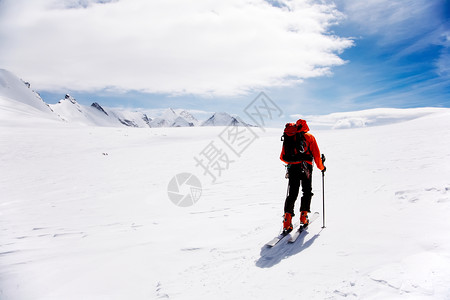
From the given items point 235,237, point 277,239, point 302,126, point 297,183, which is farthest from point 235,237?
point 302,126

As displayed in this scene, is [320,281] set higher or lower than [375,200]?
lower

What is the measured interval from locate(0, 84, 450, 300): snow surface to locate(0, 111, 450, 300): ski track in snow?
2 centimetres

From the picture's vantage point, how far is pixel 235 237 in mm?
5527

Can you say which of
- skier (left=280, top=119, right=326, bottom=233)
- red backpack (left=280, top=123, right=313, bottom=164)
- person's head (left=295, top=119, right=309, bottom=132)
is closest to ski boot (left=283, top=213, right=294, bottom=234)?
skier (left=280, top=119, right=326, bottom=233)

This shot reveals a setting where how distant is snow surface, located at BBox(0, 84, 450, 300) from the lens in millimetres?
3420

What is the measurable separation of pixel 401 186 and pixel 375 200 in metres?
1.24

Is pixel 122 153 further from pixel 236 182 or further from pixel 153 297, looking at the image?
pixel 153 297

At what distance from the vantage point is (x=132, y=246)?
18.6ft

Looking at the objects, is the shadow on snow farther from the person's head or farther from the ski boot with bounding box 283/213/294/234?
the person's head

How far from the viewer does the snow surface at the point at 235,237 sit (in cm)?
342

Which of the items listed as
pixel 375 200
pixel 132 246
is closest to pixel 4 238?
pixel 132 246

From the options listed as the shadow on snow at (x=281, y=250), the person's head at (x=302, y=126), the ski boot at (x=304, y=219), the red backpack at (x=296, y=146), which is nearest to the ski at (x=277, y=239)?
the shadow on snow at (x=281, y=250)

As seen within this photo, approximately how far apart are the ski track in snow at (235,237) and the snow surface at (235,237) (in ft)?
0.07

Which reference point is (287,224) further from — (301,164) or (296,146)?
(296,146)
